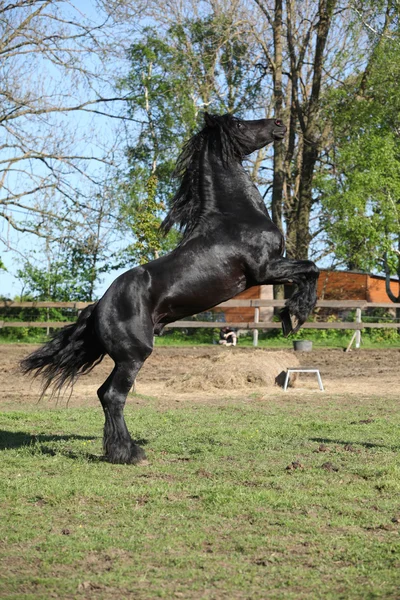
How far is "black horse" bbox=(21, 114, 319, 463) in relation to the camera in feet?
23.7

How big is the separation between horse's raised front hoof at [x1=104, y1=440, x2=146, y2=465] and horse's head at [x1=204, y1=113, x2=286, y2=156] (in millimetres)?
3063

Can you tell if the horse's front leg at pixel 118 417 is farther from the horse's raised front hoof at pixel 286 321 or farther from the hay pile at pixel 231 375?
the hay pile at pixel 231 375

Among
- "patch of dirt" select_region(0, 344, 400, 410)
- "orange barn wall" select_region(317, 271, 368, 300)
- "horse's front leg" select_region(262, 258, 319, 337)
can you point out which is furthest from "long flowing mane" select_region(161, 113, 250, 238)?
"orange barn wall" select_region(317, 271, 368, 300)

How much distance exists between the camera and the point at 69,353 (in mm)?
7812

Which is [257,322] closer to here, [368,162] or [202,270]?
[368,162]

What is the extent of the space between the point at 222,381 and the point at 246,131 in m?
7.40

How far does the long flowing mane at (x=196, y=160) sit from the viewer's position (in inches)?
299

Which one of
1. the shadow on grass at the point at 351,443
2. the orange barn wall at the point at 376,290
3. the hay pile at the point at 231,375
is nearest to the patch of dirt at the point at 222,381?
the hay pile at the point at 231,375

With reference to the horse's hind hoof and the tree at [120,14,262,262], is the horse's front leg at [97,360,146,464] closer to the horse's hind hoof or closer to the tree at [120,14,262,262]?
the horse's hind hoof

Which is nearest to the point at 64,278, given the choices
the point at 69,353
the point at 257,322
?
the point at 257,322

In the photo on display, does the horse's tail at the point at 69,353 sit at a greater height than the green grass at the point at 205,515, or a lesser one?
greater

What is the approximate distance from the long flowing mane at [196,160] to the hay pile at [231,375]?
671 cm

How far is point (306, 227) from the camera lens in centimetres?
3262

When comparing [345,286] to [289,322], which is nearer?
[289,322]
